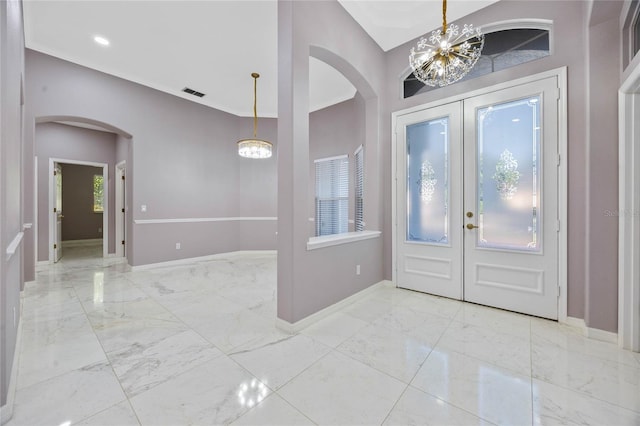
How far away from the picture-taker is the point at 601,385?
5.54 ft

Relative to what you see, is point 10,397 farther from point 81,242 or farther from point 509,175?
point 81,242

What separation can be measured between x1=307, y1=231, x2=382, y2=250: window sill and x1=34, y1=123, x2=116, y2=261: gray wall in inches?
235

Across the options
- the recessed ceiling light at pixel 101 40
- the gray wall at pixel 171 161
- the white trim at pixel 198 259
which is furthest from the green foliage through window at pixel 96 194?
the recessed ceiling light at pixel 101 40

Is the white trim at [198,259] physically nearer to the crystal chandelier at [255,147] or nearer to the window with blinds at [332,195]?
the window with blinds at [332,195]

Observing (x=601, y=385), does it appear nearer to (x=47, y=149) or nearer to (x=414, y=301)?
(x=414, y=301)

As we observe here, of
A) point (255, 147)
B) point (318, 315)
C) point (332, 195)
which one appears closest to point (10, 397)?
point (318, 315)

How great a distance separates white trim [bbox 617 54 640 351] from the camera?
2088 millimetres

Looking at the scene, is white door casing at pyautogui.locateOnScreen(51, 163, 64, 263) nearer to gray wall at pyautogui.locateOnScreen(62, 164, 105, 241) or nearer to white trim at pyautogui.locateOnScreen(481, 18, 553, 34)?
gray wall at pyautogui.locateOnScreen(62, 164, 105, 241)

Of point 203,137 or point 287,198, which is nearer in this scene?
point 287,198

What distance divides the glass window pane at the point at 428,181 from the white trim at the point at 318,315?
1.11 meters

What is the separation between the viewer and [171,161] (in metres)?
5.29

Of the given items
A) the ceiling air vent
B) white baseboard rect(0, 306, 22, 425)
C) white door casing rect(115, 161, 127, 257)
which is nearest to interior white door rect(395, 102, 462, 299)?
white baseboard rect(0, 306, 22, 425)

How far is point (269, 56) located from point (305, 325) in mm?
3928

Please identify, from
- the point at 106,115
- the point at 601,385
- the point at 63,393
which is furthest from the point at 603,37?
the point at 106,115
